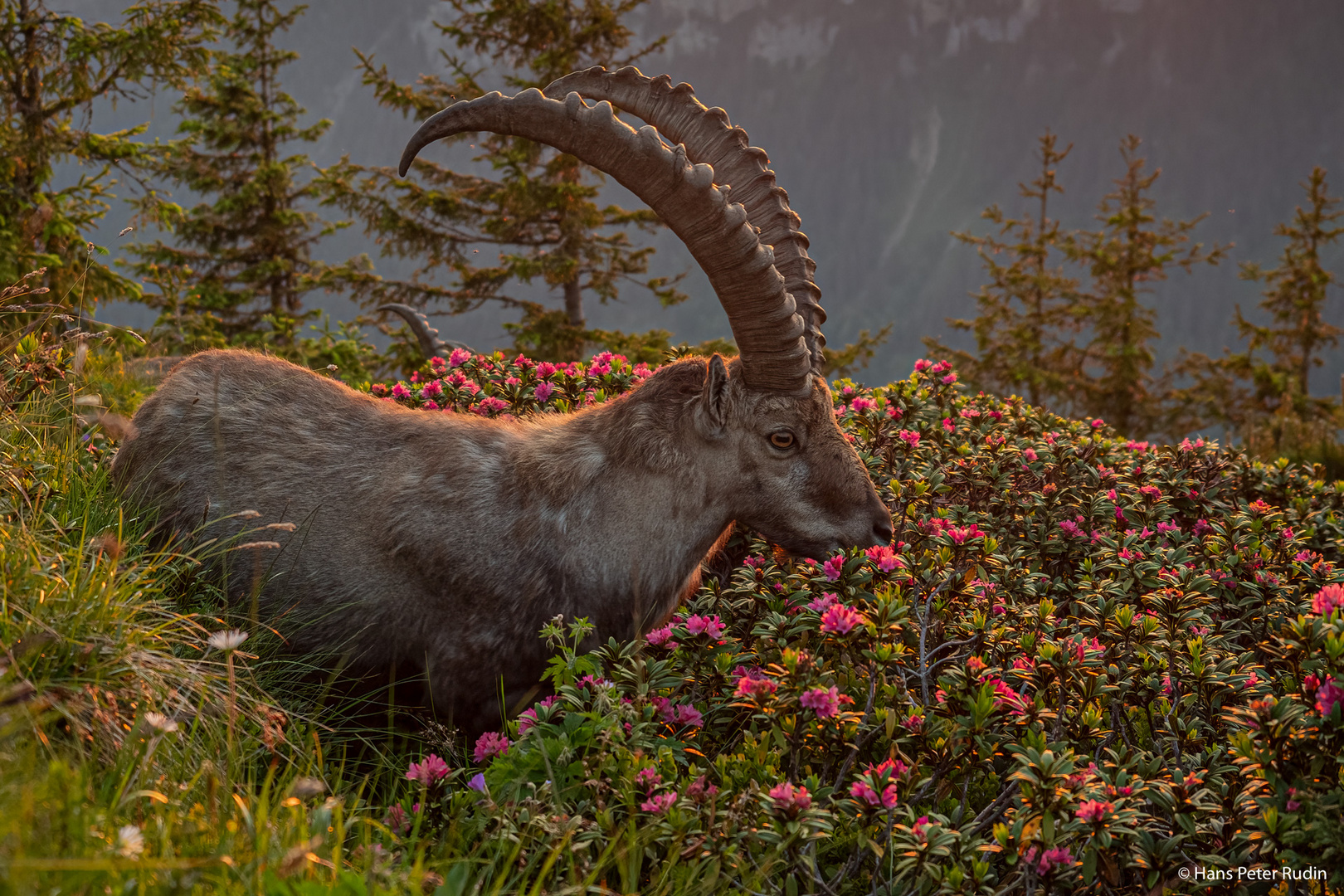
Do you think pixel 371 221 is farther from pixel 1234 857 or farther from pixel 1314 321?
pixel 1314 321

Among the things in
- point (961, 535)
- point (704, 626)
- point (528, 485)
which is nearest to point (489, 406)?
point (528, 485)

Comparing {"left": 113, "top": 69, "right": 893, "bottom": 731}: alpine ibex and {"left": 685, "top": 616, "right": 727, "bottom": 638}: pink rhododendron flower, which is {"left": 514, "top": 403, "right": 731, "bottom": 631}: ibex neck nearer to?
{"left": 113, "top": 69, "right": 893, "bottom": 731}: alpine ibex

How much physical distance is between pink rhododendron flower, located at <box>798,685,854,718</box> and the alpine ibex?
1373mm

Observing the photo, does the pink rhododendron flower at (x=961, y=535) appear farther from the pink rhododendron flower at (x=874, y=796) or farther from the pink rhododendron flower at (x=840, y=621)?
the pink rhododendron flower at (x=874, y=796)

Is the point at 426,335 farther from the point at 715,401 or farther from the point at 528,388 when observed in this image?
the point at 715,401

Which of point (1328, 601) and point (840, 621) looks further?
point (840, 621)

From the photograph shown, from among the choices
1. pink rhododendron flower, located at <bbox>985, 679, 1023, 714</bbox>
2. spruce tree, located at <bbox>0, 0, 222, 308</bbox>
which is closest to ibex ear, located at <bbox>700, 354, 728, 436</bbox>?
pink rhododendron flower, located at <bbox>985, 679, 1023, 714</bbox>

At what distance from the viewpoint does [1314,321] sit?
32.6 meters

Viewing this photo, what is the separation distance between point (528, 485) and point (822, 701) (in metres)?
2.04

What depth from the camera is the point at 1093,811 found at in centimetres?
288

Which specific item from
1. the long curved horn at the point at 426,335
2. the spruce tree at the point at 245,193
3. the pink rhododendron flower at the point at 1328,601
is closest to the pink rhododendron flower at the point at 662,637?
the pink rhododendron flower at the point at 1328,601

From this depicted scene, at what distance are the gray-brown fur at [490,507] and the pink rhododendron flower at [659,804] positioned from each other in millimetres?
1358

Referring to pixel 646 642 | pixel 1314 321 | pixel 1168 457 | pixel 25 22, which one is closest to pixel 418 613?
pixel 646 642

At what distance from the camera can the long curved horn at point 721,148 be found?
5.05 metres
